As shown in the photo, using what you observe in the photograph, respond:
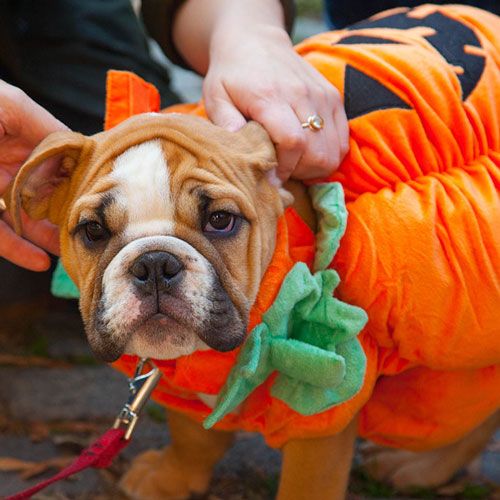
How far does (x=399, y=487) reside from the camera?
209cm

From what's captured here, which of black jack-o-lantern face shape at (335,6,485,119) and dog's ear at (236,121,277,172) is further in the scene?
black jack-o-lantern face shape at (335,6,485,119)

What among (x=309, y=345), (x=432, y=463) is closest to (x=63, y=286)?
(x=309, y=345)

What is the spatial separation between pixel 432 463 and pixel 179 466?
0.66m

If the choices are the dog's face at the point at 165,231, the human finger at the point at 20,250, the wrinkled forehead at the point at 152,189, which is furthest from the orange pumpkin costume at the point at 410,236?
the human finger at the point at 20,250

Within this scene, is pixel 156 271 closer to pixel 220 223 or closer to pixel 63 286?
pixel 220 223

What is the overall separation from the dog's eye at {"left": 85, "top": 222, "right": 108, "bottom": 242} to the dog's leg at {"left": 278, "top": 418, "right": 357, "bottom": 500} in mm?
571

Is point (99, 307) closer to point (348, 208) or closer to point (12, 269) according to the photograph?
point (348, 208)

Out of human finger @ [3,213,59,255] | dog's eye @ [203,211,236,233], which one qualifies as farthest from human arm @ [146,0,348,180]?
human finger @ [3,213,59,255]

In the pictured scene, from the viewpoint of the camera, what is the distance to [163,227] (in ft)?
4.59

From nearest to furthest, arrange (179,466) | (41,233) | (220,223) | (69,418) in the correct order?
(220,223) → (41,233) → (179,466) → (69,418)

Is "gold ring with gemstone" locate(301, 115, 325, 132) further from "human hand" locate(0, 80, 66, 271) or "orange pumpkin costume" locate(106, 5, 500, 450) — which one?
"human hand" locate(0, 80, 66, 271)

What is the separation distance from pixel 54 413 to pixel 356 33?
1380 mm

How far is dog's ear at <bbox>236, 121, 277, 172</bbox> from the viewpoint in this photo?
1505 mm

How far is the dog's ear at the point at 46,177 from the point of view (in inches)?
57.1
